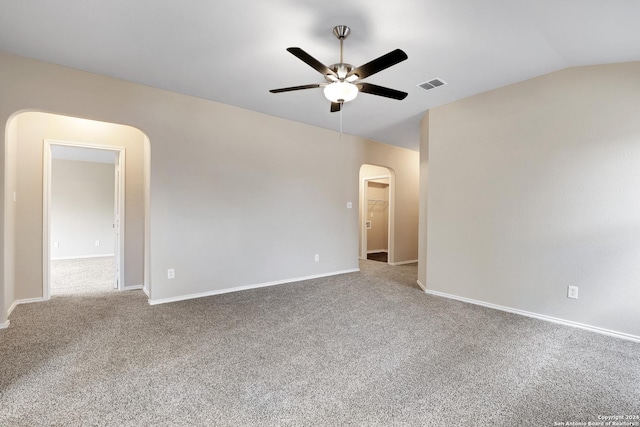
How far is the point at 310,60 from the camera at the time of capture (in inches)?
79.7

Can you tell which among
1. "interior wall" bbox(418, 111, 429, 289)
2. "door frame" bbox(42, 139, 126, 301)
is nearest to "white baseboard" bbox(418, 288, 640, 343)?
"interior wall" bbox(418, 111, 429, 289)

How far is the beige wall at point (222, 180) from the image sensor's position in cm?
308

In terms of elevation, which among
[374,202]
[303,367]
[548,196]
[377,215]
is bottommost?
[303,367]

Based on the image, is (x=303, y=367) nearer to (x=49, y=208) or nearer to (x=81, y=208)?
(x=49, y=208)

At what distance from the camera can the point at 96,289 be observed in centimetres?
420

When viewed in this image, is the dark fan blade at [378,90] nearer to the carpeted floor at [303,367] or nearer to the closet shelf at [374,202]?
the carpeted floor at [303,367]

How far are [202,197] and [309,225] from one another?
1.81 m

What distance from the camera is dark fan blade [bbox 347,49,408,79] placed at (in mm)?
1867

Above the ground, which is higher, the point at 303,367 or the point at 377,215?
the point at 377,215

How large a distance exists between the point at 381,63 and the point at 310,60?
50 cm

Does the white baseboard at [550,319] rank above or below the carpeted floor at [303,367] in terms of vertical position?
above

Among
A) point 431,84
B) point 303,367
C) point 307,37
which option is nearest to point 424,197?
point 431,84

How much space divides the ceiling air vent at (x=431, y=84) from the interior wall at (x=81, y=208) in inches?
302

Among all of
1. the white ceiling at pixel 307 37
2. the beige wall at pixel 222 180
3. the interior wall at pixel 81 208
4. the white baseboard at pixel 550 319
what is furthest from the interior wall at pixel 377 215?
the interior wall at pixel 81 208
